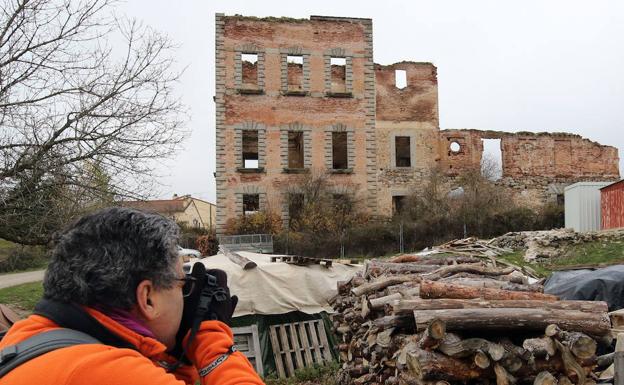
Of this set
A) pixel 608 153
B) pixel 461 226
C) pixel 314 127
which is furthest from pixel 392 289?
pixel 608 153

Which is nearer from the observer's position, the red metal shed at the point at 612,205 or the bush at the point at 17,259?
the red metal shed at the point at 612,205

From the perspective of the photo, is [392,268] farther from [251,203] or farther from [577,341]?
[251,203]

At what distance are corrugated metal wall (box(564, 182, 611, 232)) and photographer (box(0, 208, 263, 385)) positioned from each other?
22234 mm

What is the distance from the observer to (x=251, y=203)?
1129 inches

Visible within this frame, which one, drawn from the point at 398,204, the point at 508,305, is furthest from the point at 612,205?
the point at 508,305

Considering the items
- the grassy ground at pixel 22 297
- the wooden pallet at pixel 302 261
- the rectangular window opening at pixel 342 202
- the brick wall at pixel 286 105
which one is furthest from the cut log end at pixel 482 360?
the brick wall at pixel 286 105

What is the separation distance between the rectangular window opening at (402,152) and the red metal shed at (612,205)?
13.5 m

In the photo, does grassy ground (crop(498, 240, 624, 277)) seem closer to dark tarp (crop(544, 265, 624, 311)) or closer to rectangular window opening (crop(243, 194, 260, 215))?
dark tarp (crop(544, 265, 624, 311))

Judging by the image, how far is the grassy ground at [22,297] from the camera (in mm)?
12117

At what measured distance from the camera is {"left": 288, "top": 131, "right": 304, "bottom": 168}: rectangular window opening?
29.9 m

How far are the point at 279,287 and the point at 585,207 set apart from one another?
15756mm

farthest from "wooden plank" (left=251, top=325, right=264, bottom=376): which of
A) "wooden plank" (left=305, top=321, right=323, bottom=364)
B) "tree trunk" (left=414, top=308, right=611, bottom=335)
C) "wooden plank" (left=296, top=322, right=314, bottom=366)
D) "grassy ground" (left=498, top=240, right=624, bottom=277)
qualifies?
"grassy ground" (left=498, top=240, right=624, bottom=277)

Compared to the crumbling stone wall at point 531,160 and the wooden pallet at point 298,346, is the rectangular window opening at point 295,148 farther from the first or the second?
the wooden pallet at point 298,346

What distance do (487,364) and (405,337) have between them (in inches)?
43.3
